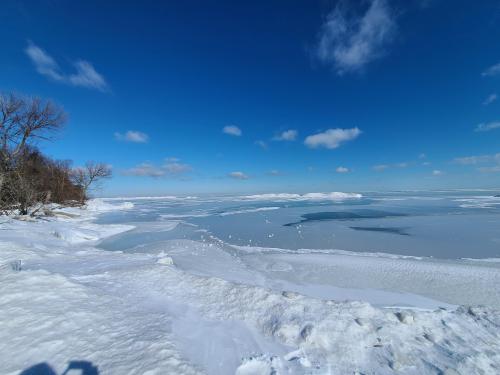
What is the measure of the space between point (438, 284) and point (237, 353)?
6129 millimetres

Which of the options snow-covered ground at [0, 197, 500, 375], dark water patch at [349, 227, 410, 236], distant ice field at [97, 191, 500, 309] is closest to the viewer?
snow-covered ground at [0, 197, 500, 375]

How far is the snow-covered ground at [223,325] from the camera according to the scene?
301cm

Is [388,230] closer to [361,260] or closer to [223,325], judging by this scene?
[361,260]

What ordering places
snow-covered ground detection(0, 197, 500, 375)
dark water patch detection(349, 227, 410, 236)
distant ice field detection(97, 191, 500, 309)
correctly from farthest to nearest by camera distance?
dark water patch detection(349, 227, 410, 236), distant ice field detection(97, 191, 500, 309), snow-covered ground detection(0, 197, 500, 375)

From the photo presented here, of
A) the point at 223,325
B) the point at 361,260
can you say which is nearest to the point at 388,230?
the point at 361,260

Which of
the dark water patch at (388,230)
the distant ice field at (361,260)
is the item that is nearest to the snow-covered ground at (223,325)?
the distant ice field at (361,260)

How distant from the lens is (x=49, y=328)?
10.8 feet

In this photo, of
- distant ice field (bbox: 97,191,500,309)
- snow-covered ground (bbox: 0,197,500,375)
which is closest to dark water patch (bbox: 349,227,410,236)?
distant ice field (bbox: 97,191,500,309)

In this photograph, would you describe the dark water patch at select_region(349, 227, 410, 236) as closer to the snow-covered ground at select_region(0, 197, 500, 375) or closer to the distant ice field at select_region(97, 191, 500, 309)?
the distant ice field at select_region(97, 191, 500, 309)

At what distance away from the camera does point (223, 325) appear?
3.93 metres

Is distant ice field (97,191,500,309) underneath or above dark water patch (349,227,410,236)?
underneath

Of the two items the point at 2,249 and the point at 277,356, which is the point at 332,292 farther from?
the point at 2,249

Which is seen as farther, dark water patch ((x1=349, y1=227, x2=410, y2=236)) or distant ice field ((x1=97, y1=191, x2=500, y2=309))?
dark water patch ((x1=349, y1=227, x2=410, y2=236))

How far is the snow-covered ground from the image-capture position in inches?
119
